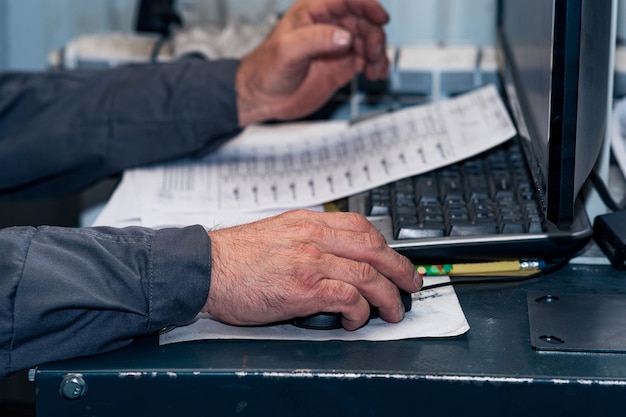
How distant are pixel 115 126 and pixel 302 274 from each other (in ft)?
1.77

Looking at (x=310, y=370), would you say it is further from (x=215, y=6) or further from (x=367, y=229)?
(x=215, y=6)

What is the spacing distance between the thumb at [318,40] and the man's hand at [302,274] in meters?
0.44

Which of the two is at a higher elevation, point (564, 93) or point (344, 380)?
point (564, 93)

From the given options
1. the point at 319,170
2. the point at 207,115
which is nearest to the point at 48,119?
the point at 207,115

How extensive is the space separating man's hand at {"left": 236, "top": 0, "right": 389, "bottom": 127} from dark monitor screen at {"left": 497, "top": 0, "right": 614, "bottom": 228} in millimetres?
309

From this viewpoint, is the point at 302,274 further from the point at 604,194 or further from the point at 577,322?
the point at 604,194

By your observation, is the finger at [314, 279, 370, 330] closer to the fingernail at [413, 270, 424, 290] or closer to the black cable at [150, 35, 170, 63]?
the fingernail at [413, 270, 424, 290]

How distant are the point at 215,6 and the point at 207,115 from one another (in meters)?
0.47

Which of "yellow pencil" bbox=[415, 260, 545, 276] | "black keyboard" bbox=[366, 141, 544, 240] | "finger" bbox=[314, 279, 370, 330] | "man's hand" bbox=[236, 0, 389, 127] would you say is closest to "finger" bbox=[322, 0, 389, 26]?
"man's hand" bbox=[236, 0, 389, 127]

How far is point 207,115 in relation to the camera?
3.87 feet

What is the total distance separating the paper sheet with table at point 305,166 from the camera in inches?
39.2

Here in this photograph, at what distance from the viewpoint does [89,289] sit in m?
0.70

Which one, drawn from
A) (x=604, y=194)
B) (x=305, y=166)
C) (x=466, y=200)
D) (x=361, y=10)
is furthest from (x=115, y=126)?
(x=604, y=194)

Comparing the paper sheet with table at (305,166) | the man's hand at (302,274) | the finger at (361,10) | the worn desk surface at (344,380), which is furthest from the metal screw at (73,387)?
the finger at (361,10)
